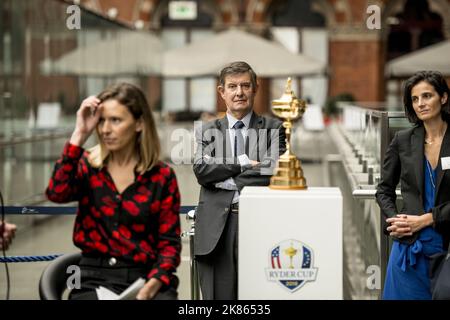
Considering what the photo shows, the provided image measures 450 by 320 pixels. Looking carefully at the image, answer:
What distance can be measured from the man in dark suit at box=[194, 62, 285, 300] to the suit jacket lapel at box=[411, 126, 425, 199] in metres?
0.69

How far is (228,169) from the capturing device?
4.75 meters

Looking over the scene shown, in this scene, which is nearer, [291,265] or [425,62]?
[291,265]

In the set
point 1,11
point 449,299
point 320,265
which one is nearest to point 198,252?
point 320,265

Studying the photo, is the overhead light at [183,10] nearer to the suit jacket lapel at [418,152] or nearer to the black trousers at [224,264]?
the black trousers at [224,264]

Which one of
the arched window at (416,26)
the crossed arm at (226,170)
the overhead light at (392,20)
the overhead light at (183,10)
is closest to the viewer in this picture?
the crossed arm at (226,170)

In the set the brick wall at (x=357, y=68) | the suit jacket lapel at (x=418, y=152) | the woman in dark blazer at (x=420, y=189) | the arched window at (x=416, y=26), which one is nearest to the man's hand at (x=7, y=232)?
the woman in dark blazer at (x=420, y=189)

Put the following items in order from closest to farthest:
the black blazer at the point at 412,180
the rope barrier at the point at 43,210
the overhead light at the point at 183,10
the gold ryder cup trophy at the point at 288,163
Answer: the gold ryder cup trophy at the point at 288,163 < the black blazer at the point at 412,180 < the rope barrier at the point at 43,210 < the overhead light at the point at 183,10

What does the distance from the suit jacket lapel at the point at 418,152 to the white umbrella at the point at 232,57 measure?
31.1ft

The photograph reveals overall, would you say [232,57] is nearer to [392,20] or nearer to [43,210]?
[43,210]

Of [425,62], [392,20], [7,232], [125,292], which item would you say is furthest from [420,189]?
[392,20]

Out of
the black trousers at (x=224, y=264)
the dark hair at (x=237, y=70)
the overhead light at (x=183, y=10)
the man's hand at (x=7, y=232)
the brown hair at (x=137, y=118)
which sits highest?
the overhead light at (x=183, y=10)

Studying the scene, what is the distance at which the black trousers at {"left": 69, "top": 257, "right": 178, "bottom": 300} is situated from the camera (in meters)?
3.66

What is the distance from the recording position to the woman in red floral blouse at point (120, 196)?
12.0 feet

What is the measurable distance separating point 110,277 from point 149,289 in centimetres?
17
